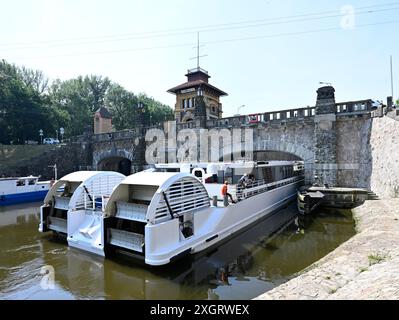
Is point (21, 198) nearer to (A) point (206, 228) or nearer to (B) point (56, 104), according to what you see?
(A) point (206, 228)

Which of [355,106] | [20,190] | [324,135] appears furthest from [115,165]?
[355,106]

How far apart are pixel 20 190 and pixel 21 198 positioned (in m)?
0.58

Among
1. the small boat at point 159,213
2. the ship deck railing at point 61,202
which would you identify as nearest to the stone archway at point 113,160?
the small boat at point 159,213

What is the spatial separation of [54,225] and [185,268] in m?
5.93

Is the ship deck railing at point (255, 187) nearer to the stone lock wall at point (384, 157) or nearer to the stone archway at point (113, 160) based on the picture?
the stone lock wall at point (384, 157)

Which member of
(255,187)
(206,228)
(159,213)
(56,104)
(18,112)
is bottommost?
(206,228)

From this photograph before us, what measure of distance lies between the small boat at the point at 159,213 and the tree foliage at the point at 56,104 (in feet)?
50.5

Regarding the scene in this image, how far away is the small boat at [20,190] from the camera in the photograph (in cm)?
1816

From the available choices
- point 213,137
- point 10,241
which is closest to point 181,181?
point 10,241

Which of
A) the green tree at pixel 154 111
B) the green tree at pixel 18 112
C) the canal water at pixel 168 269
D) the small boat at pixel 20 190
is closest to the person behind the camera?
the canal water at pixel 168 269

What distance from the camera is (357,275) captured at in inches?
216

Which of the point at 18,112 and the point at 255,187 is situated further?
the point at 18,112

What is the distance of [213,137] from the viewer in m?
20.6

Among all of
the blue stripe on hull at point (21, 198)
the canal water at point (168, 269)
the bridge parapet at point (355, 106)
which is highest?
the bridge parapet at point (355, 106)
